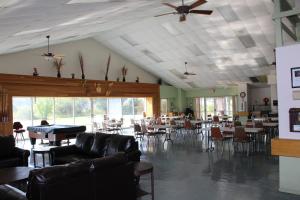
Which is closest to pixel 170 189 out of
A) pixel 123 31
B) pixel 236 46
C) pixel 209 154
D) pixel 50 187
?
pixel 50 187

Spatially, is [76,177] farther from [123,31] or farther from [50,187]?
[123,31]

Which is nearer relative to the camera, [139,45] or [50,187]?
[50,187]

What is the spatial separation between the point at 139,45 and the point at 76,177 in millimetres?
11812

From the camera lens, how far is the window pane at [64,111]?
14859mm

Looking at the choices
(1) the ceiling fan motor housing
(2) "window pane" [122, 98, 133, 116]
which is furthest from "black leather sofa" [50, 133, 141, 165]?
(2) "window pane" [122, 98, 133, 116]

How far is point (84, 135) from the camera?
6.72 meters

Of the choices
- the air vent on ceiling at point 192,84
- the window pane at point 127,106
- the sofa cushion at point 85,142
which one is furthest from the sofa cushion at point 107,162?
the air vent on ceiling at point 192,84

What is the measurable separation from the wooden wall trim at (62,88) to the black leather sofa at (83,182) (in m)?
9.19

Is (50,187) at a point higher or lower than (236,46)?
lower

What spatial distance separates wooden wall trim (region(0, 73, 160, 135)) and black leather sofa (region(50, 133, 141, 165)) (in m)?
6.39

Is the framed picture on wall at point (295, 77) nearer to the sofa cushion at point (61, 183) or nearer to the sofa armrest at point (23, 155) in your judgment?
the sofa cushion at point (61, 183)

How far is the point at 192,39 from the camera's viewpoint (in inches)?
493

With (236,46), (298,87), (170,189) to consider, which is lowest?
(170,189)

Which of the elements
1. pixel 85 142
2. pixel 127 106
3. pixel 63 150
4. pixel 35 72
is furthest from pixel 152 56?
pixel 63 150
